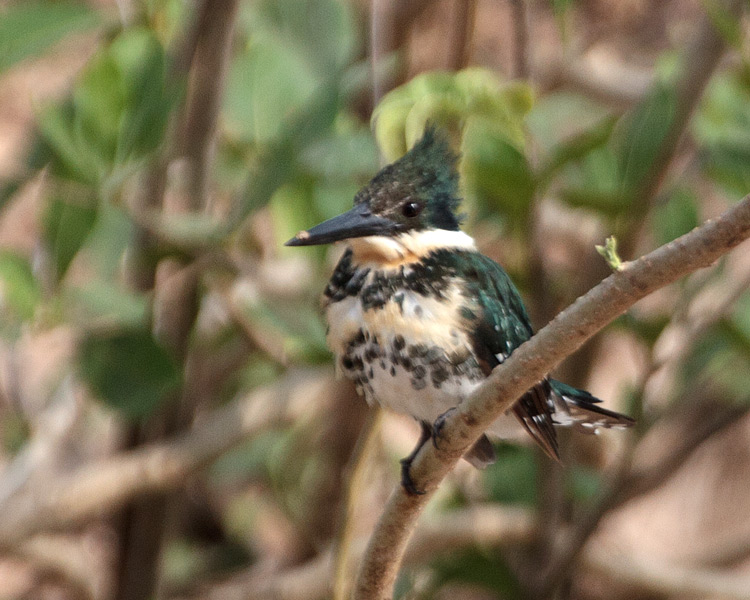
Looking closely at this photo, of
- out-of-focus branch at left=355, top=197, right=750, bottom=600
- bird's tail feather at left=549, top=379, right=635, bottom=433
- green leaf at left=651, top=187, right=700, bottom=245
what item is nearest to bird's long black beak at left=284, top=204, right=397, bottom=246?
out-of-focus branch at left=355, top=197, right=750, bottom=600

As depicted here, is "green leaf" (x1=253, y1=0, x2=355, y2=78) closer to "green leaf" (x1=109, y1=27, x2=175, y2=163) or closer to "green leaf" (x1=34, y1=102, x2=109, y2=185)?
"green leaf" (x1=109, y1=27, x2=175, y2=163)

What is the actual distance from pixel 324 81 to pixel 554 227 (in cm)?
85

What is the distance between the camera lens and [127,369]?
2.25 metres

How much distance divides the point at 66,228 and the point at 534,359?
48.4 inches

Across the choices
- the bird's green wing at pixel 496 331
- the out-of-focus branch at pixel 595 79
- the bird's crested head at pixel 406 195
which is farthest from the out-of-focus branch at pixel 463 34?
the out-of-focus branch at pixel 595 79

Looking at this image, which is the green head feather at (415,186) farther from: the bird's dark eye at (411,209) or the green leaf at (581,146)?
the green leaf at (581,146)

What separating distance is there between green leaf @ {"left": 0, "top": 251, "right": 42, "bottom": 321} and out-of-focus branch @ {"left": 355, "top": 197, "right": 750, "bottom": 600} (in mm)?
964

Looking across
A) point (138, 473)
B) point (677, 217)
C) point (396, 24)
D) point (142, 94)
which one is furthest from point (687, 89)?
point (138, 473)

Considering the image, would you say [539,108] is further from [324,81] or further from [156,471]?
[156,471]

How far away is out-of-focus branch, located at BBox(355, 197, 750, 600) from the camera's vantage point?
0.98 m

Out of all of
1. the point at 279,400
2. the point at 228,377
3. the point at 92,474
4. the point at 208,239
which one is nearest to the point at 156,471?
the point at 92,474

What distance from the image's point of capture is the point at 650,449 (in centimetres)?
321

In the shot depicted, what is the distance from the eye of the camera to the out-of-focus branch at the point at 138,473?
2631mm

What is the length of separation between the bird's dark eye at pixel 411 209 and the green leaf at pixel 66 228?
2.35ft
